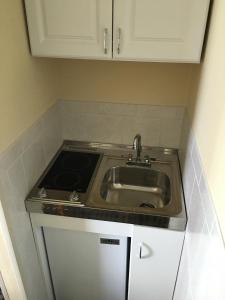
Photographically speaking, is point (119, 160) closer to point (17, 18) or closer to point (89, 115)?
point (89, 115)

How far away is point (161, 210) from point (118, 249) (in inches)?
13.2

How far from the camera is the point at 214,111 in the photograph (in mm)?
826

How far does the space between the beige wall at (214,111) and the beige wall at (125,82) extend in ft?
1.10

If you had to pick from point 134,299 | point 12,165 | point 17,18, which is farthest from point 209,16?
point 134,299

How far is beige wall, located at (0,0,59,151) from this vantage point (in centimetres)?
94

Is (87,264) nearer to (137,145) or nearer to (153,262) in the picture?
(153,262)

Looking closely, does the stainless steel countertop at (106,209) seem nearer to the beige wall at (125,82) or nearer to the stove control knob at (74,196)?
the stove control knob at (74,196)

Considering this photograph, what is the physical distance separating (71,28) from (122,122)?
0.66 metres

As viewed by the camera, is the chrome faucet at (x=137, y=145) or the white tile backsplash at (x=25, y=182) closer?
the white tile backsplash at (x=25, y=182)

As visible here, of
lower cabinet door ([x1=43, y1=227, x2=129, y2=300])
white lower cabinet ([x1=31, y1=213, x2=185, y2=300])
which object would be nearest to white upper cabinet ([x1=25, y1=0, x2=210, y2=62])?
white lower cabinet ([x1=31, y1=213, x2=185, y2=300])

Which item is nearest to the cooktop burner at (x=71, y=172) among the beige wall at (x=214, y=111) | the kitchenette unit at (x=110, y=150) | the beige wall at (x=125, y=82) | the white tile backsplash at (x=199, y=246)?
the kitchenette unit at (x=110, y=150)

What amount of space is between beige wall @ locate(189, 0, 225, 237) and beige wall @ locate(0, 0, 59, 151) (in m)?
0.77

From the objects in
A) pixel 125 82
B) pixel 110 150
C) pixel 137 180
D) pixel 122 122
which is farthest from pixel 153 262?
pixel 125 82

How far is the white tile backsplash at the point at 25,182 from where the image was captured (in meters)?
1.00
